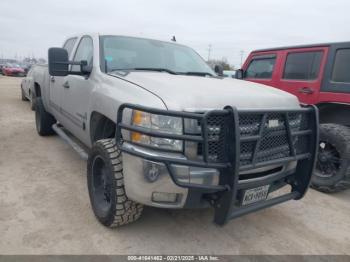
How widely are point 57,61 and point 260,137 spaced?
230cm

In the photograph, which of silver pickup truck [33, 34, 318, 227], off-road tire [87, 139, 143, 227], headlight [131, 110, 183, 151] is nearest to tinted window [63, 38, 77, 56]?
silver pickup truck [33, 34, 318, 227]

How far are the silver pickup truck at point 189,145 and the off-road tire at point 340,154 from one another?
1469 millimetres

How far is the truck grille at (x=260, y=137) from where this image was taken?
92.4 inches

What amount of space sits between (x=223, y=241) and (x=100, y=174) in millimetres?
1370

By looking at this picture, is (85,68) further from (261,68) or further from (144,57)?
(261,68)

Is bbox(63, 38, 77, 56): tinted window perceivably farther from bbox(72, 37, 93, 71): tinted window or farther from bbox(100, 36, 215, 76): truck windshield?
bbox(100, 36, 215, 76): truck windshield

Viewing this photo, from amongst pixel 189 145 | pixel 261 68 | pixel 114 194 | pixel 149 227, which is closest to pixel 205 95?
pixel 189 145

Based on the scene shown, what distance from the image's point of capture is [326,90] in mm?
4539

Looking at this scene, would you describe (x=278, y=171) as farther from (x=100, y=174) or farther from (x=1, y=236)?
(x=1, y=236)

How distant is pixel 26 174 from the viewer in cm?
418

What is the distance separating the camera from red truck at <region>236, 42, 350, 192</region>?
13.5 ft

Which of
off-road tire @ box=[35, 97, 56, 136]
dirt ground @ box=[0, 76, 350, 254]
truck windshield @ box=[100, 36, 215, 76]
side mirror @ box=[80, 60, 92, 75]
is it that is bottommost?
dirt ground @ box=[0, 76, 350, 254]

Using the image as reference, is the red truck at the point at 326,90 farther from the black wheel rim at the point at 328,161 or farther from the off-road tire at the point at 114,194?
the off-road tire at the point at 114,194

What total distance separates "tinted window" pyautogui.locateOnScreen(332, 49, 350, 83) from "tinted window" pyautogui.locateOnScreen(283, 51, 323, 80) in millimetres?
285
